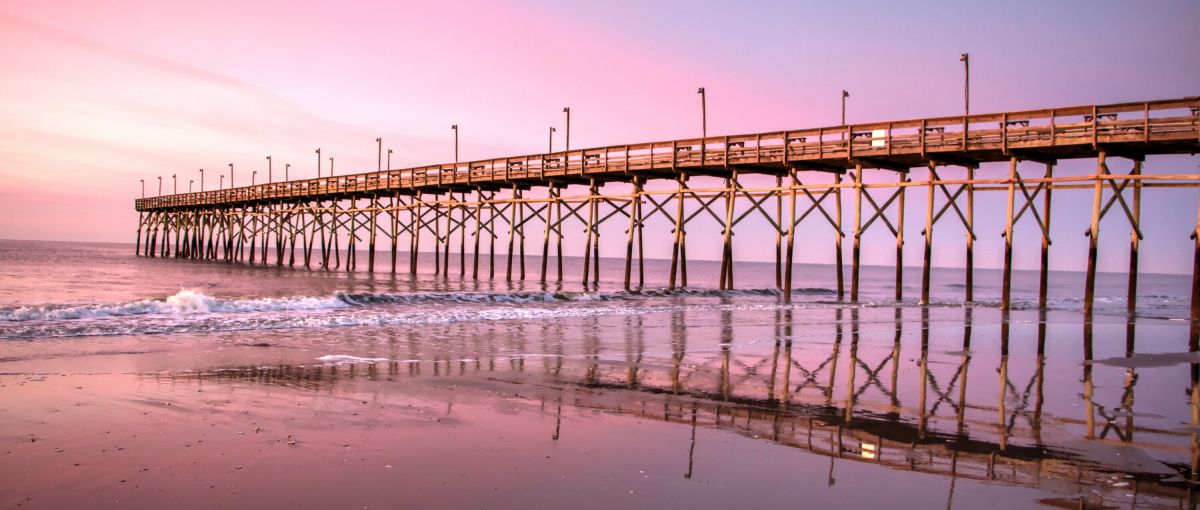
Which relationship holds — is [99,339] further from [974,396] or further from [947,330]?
[947,330]

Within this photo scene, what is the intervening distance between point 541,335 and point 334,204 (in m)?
37.7

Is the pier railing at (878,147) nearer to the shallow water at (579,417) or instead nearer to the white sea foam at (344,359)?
the shallow water at (579,417)

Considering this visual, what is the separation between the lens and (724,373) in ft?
28.9

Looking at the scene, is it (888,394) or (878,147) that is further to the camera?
(878,147)

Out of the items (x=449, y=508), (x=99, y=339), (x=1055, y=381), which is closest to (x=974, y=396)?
(x=1055, y=381)

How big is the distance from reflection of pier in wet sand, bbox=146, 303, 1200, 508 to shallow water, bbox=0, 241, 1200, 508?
0.12 feet

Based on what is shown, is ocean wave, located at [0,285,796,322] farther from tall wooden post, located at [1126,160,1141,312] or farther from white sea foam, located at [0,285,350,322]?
tall wooden post, located at [1126,160,1141,312]

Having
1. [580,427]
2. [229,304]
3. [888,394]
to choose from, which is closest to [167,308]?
[229,304]

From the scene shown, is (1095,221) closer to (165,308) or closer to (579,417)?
(579,417)

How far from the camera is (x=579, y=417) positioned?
620 centimetres

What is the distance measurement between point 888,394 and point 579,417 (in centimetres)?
341

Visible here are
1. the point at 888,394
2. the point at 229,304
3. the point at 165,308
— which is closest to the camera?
the point at 888,394

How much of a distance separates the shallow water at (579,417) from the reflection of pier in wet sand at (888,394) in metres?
0.04

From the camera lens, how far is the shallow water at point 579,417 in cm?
422
